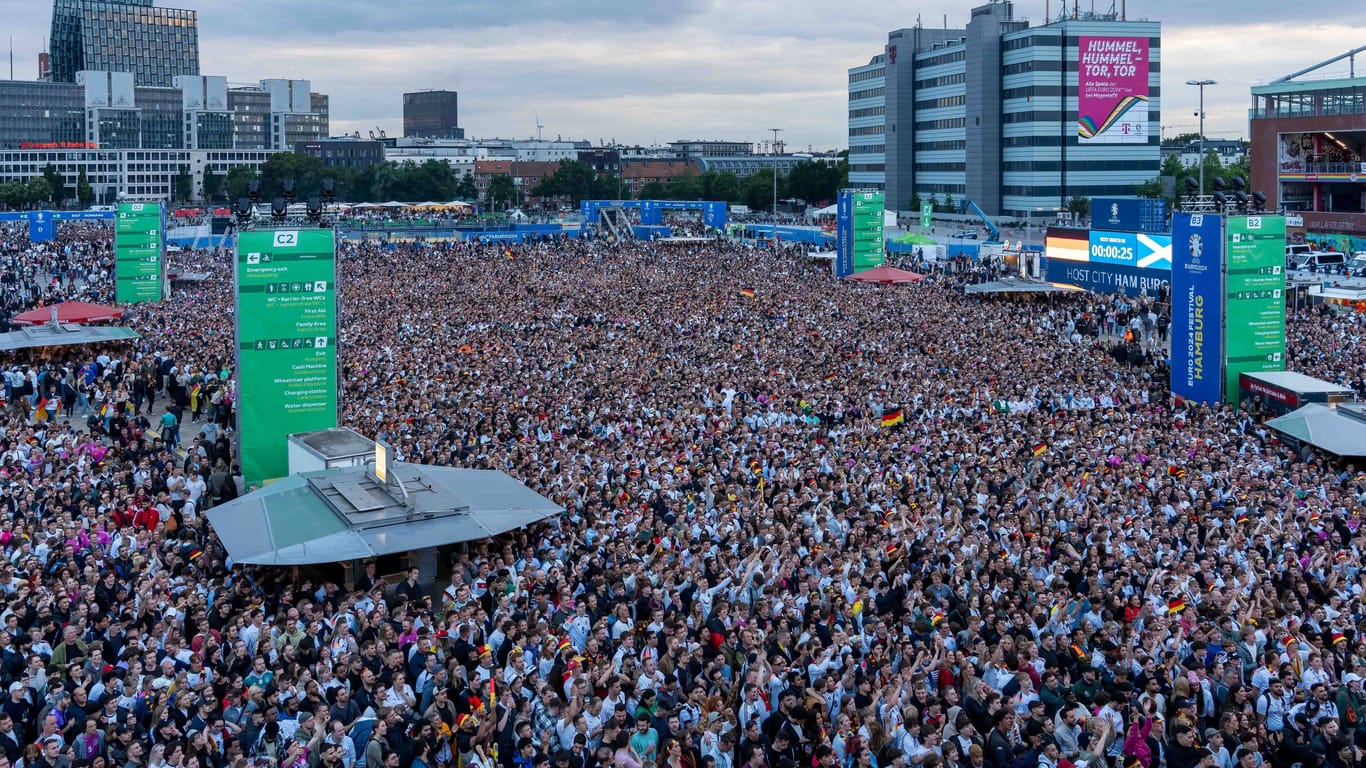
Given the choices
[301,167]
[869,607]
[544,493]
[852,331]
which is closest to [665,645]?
[869,607]

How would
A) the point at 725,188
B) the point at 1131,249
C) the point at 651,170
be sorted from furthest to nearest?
the point at 651,170 → the point at 725,188 → the point at 1131,249

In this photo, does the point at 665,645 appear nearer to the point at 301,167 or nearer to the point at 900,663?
the point at 900,663

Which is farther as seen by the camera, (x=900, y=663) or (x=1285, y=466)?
(x=1285, y=466)

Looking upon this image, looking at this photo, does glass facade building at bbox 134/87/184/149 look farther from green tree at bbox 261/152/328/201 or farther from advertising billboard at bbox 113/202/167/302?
advertising billboard at bbox 113/202/167/302

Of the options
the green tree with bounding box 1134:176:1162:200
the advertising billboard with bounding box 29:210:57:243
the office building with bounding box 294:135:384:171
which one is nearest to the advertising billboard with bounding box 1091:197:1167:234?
the advertising billboard with bounding box 29:210:57:243

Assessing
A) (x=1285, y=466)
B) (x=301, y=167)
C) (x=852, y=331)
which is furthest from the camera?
(x=301, y=167)

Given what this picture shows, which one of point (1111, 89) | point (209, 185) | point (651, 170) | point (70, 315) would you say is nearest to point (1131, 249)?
point (70, 315)

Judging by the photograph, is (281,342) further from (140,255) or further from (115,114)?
(115,114)
